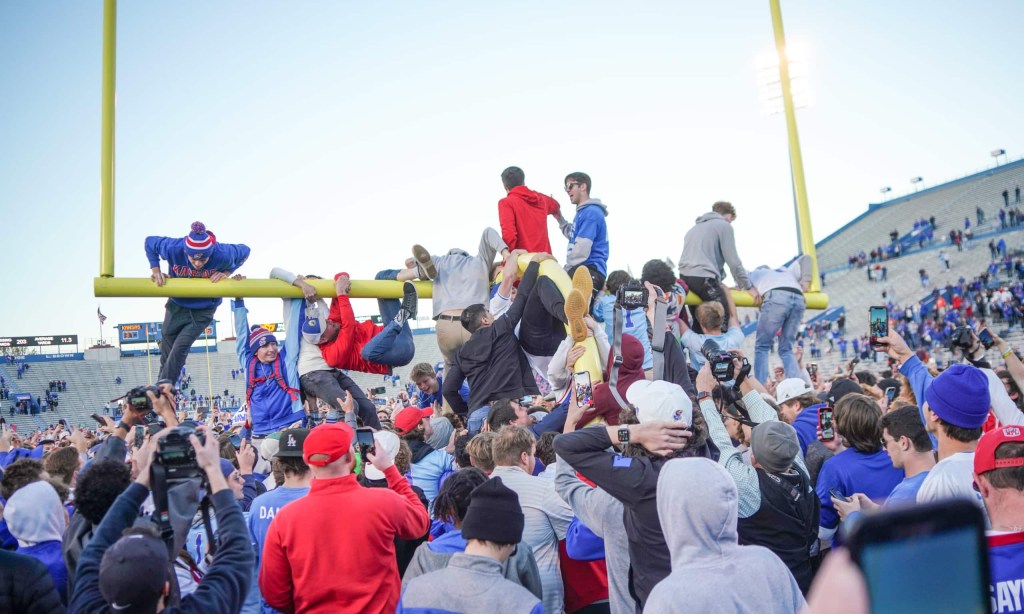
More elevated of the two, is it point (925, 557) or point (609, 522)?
point (925, 557)

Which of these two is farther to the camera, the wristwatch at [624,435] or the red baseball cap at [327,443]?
the red baseball cap at [327,443]

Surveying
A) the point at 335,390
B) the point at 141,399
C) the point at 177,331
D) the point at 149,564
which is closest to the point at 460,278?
the point at 335,390

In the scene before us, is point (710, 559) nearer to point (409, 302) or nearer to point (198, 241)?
point (409, 302)

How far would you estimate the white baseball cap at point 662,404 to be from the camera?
10.6ft

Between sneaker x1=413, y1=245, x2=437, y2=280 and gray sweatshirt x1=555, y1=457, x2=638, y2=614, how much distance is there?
3.49 meters

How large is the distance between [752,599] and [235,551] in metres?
1.70

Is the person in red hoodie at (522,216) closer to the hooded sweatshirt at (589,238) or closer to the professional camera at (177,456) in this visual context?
the hooded sweatshirt at (589,238)

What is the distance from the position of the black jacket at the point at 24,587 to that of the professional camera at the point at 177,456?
0.69 m

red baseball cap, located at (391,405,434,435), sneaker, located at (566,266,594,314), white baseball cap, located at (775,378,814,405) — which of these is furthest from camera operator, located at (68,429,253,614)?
white baseball cap, located at (775,378,814,405)

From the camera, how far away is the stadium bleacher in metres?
48.1

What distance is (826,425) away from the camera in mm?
4766

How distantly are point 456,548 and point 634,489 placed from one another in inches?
36.8

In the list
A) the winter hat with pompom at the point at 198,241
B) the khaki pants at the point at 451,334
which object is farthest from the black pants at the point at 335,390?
the winter hat with pompom at the point at 198,241

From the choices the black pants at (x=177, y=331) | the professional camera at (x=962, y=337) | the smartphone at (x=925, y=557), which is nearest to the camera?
the smartphone at (x=925, y=557)
